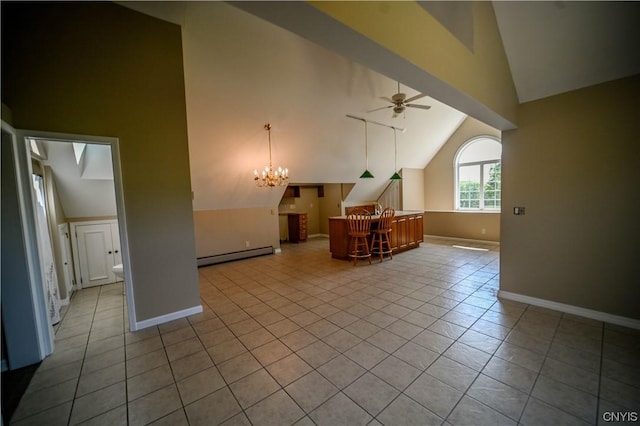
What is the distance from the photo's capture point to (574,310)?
283 centimetres

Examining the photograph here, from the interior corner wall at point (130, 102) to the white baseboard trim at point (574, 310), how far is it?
3.97 m

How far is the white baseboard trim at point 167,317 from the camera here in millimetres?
2821

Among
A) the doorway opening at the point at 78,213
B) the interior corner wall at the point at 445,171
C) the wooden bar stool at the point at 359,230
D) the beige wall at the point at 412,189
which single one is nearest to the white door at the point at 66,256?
the doorway opening at the point at 78,213

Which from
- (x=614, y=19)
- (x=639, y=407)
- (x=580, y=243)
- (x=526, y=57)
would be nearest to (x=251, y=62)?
(x=526, y=57)

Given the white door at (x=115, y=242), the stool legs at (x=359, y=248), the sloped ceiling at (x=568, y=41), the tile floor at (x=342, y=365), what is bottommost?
the tile floor at (x=342, y=365)

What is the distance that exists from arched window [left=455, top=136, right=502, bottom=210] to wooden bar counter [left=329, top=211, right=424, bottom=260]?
1860mm

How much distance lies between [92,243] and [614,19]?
6.84 m

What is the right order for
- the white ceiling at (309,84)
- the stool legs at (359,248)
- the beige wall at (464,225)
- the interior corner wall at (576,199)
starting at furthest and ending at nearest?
1. the beige wall at (464,225)
2. the stool legs at (359,248)
3. the interior corner wall at (576,199)
4. the white ceiling at (309,84)

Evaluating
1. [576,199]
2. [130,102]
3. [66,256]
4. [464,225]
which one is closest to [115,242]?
[66,256]

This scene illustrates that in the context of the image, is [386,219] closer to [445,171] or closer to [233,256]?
[233,256]

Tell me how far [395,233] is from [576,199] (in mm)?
3294

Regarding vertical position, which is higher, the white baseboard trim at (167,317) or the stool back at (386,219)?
the stool back at (386,219)

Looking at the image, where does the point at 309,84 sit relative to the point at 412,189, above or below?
above

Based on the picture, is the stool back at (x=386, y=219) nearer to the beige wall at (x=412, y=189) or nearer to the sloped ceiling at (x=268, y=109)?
the sloped ceiling at (x=268, y=109)
